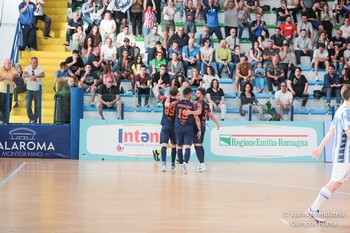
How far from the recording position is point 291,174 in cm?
1822

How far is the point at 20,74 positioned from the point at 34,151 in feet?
7.83

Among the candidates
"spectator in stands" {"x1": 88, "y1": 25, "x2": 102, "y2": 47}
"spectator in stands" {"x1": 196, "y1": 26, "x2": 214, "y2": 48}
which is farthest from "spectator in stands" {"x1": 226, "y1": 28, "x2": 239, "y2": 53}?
"spectator in stands" {"x1": 88, "y1": 25, "x2": 102, "y2": 47}

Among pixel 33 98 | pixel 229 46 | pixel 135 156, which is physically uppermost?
pixel 229 46

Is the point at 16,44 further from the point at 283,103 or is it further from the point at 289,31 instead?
the point at 283,103

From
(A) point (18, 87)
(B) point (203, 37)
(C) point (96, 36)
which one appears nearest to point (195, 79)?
(B) point (203, 37)

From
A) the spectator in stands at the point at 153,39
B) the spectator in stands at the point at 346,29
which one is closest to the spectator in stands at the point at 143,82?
the spectator in stands at the point at 153,39

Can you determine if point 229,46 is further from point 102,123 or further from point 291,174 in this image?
point 291,174

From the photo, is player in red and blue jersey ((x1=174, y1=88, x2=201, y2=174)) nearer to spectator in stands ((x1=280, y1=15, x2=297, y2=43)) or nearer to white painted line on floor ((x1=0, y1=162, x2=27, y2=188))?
white painted line on floor ((x1=0, y1=162, x2=27, y2=188))

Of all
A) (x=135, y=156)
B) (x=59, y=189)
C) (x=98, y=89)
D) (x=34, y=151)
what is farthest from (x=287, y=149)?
(x=59, y=189)

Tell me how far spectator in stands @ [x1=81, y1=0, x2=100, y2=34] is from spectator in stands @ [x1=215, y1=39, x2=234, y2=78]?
469 centimetres

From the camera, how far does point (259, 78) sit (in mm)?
26094

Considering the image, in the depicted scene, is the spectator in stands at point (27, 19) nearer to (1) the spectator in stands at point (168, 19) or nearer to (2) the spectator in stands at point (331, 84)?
(1) the spectator in stands at point (168, 19)

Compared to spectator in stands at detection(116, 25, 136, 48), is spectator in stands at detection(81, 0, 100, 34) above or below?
above

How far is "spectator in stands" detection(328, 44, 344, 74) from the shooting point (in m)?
27.6
